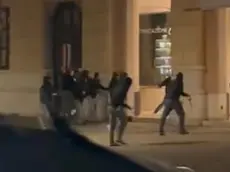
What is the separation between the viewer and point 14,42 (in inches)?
1247

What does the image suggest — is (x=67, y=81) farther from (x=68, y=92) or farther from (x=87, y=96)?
(x=87, y=96)

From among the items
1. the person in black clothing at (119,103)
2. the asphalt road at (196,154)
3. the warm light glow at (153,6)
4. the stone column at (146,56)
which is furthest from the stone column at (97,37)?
the person in black clothing at (119,103)

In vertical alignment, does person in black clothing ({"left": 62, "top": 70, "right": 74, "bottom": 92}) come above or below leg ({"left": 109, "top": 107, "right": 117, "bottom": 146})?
above

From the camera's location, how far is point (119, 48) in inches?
1130

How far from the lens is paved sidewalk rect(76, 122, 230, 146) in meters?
20.1

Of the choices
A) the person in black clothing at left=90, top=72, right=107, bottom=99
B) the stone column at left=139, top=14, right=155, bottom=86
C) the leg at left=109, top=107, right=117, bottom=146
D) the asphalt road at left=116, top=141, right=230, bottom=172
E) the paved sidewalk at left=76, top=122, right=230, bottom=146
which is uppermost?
the stone column at left=139, top=14, right=155, bottom=86

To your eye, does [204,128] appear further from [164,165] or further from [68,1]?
[164,165]

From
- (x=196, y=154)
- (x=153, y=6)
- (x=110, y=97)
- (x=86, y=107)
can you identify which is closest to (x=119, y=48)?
(x=153, y=6)

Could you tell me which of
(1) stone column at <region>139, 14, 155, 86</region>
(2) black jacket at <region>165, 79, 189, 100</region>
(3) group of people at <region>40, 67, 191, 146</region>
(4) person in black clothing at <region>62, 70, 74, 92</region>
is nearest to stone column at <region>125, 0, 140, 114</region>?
(1) stone column at <region>139, 14, 155, 86</region>

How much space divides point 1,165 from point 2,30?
95.9 feet

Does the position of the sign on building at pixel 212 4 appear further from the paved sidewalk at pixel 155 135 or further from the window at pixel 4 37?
the window at pixel 4 37

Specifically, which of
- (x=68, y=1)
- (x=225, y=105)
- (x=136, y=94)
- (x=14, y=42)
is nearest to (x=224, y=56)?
(x=225, y=105)

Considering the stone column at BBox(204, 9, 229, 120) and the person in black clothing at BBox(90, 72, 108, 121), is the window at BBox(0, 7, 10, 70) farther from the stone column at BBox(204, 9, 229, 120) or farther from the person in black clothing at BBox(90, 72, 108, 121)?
the stone column at BBox(204, 9, 229, 120)

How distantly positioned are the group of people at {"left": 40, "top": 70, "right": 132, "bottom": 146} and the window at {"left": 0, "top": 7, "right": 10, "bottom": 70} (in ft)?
17.7
